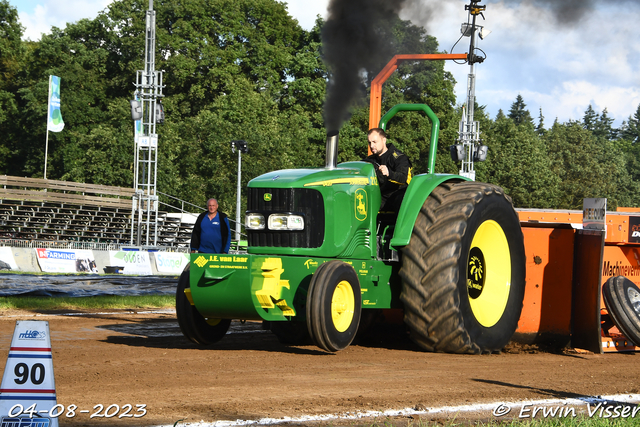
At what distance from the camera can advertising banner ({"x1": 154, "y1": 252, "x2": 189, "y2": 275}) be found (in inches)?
1116

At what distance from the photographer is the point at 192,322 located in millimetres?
8148

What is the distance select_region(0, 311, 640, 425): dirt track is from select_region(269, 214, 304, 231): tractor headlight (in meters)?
1.27

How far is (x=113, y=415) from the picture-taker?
4.83 m

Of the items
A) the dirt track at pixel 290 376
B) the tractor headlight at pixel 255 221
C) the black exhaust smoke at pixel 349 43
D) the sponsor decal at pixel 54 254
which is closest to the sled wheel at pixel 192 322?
the dirt track at pixel 290 376

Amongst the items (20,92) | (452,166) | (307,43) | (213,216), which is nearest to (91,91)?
(20,92)

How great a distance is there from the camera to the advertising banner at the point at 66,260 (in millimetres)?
27797

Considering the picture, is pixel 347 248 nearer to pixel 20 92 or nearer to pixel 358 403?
pixel 358 403

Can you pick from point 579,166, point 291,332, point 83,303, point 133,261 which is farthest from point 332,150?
point 579,166

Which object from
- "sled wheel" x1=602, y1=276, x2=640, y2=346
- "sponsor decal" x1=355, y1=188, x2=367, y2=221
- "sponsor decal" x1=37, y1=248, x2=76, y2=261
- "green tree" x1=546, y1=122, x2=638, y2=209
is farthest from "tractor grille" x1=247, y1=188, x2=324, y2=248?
"green tree" x1=546, y1=122, x2=638, y2=209

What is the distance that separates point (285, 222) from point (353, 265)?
81cm

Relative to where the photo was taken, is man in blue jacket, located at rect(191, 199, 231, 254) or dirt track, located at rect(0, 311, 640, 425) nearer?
dirt track, located at rect(0, 311, 640, 425)

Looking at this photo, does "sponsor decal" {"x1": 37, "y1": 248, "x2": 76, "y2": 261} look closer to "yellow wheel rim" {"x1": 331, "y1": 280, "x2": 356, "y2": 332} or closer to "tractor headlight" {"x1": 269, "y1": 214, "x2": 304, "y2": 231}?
"tractor headlight" {"x1": 269, "y1": 214, "x2": 304, "y2": 231}

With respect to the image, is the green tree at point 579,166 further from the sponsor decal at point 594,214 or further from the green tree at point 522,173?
the sponsor decal at point 594,214

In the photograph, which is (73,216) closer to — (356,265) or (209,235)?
(209,235)
